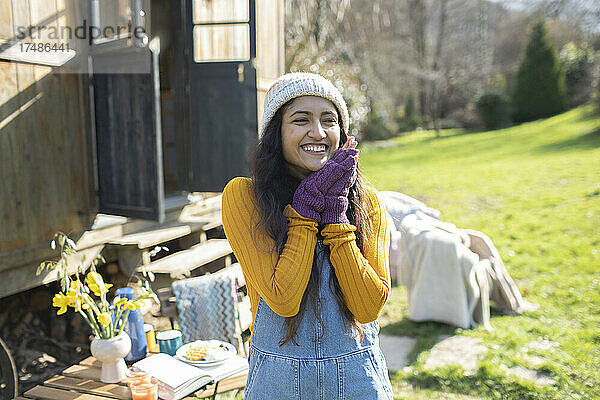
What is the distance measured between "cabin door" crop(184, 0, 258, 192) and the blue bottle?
8.19 ft

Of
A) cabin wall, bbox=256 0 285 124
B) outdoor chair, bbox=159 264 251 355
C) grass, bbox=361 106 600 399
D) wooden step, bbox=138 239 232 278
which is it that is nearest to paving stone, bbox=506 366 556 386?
grass, bbox=361 106 600 399

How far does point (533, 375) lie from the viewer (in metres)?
3.61

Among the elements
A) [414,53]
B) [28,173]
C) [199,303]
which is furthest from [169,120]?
[414,53]

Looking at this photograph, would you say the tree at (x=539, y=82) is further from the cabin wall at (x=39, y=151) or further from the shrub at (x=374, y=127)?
the cabin wall at (x=39, y=151)

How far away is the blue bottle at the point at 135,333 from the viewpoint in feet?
8.57

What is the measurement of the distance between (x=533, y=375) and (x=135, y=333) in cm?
258

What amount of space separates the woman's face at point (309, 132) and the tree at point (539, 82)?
1895 centimetres

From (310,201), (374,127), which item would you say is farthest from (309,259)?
(374,127)

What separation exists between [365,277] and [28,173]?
2.87 metres

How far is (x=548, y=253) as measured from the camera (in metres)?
6.34

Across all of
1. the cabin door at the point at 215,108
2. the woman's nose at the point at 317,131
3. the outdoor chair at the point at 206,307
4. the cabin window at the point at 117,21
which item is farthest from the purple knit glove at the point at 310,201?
the cabin door at the point at 215,108

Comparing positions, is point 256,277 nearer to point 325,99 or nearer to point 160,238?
point 325,99

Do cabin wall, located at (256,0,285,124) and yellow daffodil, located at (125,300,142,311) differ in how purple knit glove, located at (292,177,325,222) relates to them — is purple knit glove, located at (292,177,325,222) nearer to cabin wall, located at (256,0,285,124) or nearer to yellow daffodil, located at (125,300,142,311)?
yellow daffodil, located at (125,300,142,311)

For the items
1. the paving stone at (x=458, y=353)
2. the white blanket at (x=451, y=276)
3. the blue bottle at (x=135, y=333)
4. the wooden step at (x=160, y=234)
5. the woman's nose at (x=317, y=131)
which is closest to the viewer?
the woman's nose at (x=317, y=131)
